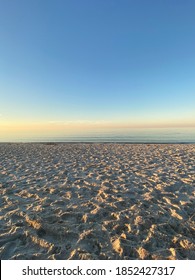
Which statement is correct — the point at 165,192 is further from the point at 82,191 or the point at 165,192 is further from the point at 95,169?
the point at 95,169

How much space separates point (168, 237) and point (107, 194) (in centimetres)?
263

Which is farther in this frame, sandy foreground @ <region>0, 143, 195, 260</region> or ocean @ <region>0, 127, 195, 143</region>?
ocean @ <region>0, 127, 195, 143</region>

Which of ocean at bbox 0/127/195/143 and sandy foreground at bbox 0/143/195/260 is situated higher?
ocean at bbox 0/127/195/143

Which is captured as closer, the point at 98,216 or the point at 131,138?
the point at 98,216

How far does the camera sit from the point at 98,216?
4.70 metres

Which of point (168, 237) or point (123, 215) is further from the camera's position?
point (123, 215)

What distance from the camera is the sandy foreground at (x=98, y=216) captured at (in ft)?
11.4

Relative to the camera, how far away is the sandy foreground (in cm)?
349

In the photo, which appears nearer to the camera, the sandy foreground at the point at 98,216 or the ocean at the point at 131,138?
the sandy foreground at the point at 98,216

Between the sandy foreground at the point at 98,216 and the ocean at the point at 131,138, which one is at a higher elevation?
the ocean at the point at 131,138

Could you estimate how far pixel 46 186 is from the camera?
700 cm

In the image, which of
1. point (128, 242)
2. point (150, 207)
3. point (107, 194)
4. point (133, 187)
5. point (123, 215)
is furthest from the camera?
point (133, 187)
